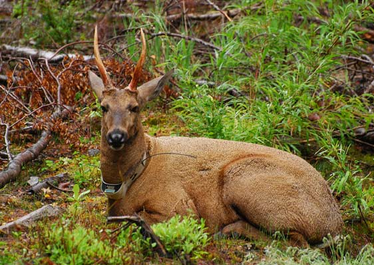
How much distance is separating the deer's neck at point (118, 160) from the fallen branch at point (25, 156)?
170cm

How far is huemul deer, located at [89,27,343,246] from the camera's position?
6594mm

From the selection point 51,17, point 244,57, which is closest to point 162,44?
point 244,57

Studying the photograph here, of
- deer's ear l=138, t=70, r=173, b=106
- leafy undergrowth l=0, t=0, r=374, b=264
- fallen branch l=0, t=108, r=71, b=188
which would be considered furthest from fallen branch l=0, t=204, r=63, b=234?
deer's ear l=138, t=70, r=173, b=106

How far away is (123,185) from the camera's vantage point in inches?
263

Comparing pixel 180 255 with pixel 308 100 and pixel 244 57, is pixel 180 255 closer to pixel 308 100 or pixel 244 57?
pixel 308 100

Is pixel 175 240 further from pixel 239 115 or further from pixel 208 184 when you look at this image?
pixel 239 115

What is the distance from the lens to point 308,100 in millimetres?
8273

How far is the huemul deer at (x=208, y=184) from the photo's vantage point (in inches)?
260

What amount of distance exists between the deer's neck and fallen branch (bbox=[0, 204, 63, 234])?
60cm

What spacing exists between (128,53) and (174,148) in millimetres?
3880

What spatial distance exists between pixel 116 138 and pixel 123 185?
648mm

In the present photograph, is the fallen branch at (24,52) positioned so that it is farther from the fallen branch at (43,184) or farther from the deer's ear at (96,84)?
the deer's ear at (96,84)

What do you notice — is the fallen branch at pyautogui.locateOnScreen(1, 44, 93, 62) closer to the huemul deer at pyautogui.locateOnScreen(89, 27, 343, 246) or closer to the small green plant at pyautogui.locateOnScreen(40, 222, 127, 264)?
the huemul deer at pyautogui.locateOnScreen(89, 27, 343, 246)

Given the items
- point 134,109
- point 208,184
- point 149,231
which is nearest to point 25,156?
point 134,109
